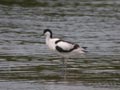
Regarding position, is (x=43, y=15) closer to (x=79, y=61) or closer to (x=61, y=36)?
(x=61, y=36)

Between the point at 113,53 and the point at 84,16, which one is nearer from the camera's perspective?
the point at 113,53

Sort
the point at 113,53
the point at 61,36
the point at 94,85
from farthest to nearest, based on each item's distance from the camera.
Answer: the point at 61,36 → the point at 113,53 → the point at 94,85

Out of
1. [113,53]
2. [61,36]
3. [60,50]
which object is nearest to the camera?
[60,50]

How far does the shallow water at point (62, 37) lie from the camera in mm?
16513

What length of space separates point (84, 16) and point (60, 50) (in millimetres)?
11235

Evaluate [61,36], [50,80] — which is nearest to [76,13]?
[61,36]

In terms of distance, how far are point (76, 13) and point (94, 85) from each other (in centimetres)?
1570

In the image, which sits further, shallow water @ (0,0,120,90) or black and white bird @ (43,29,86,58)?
black and white bird @ (43,29,86,58)

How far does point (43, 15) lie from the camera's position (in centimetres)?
3092

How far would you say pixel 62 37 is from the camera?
2445cm

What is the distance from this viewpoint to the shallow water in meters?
16.5

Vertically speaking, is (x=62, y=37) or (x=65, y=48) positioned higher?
(x=65, y=48)

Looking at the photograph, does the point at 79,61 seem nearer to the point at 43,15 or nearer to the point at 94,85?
the point at 94,85

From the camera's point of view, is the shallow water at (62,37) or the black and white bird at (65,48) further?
the black and white bird at (65,48)
